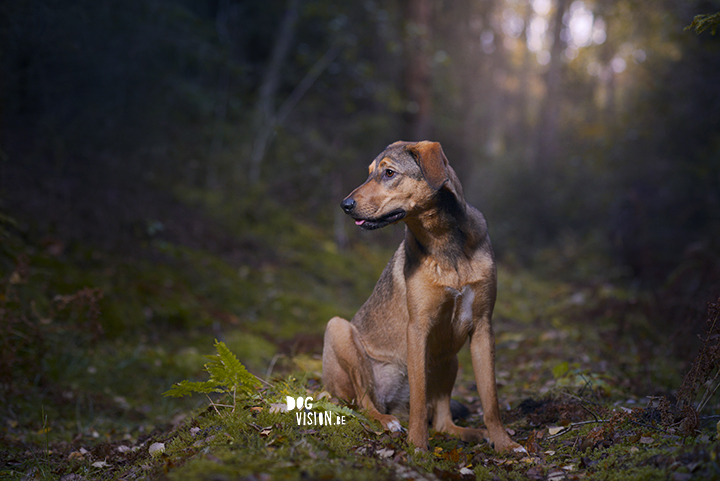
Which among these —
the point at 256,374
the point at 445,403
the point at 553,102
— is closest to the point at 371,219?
the point at 445,403

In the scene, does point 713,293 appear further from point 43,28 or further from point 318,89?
point 318,89

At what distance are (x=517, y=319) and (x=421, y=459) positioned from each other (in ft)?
27.0

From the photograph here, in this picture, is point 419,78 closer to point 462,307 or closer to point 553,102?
point 553,102

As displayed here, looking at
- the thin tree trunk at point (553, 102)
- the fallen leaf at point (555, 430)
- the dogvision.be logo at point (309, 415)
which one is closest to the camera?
the dogvision.be logo at point (309, 415)

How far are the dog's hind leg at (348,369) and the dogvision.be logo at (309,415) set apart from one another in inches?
23.5

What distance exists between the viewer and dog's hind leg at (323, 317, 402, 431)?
4.22 metres

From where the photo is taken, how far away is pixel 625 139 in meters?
14.8

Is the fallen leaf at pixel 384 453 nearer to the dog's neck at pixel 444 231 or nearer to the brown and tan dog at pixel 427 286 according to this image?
the brown and tan dog at pixel 427 286

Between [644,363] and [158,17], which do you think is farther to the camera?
[158,17]

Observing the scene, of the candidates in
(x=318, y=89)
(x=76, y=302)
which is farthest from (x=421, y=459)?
(x=318, y=89)

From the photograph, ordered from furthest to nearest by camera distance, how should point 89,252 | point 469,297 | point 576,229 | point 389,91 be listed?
1. point 576,229
2. point 389,91
3. point 89,252
4. point 469,297

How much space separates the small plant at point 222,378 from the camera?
3578 mm

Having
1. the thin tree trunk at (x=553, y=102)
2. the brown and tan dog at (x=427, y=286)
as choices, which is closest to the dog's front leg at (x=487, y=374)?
the brown and tan dog at (x=427, y=286)

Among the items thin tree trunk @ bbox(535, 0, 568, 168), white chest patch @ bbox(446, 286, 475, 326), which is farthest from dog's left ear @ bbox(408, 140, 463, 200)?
thin tree trunk @ bbox(535, 0, 568, 168)
